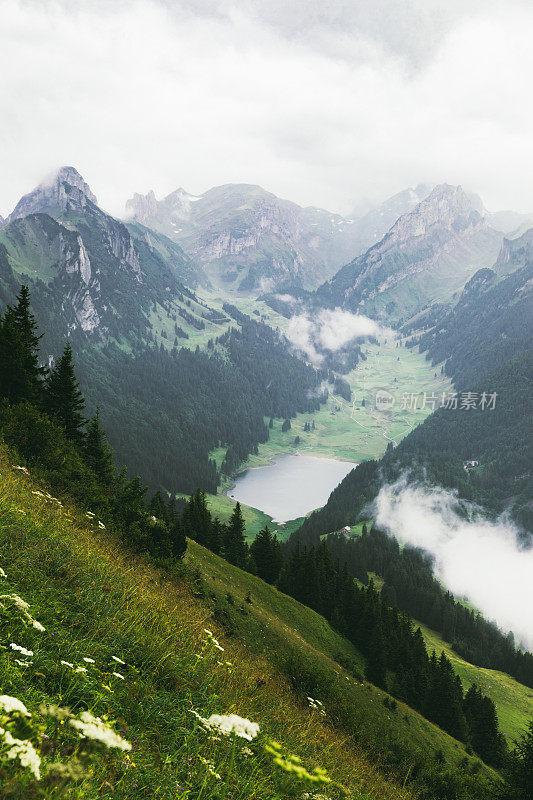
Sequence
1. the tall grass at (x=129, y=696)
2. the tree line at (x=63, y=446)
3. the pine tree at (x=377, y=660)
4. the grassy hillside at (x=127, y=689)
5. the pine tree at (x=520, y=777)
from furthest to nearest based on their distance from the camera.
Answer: the pine tree at (x=377, y=660)
the pine tree at (x=520, y=777)
the tree line at (x=63, y=446)
the grassy hillside at (x=127, y=689)
the tall grass at (x=129, y=696)

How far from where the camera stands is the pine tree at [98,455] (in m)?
36.2

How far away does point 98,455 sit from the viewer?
38719 mm

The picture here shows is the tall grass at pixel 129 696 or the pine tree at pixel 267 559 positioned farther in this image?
the pine tree at pixel 267 559

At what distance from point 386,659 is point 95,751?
6957 cm

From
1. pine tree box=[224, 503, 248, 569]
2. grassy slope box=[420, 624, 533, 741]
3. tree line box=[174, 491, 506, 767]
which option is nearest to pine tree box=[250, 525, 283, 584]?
tree line box=[174, 491, 506, 767]

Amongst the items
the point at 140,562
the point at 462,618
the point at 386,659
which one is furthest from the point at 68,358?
the point at 462,618

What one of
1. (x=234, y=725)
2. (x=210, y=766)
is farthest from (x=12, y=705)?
(x=234, y=725)

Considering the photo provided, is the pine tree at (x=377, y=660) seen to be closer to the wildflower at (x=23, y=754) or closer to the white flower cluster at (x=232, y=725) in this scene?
the white flower cluster at (x=232, y=725)

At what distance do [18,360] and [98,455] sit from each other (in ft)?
38.3

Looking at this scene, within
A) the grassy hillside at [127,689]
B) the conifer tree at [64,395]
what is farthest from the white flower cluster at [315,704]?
the conifer tree at [64,395]

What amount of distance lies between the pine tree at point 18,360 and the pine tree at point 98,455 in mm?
6448

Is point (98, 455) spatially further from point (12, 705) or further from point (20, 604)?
point (12, 705)

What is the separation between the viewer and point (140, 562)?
2062cm

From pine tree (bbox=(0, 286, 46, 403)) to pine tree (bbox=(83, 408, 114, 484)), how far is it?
21.2 ft
